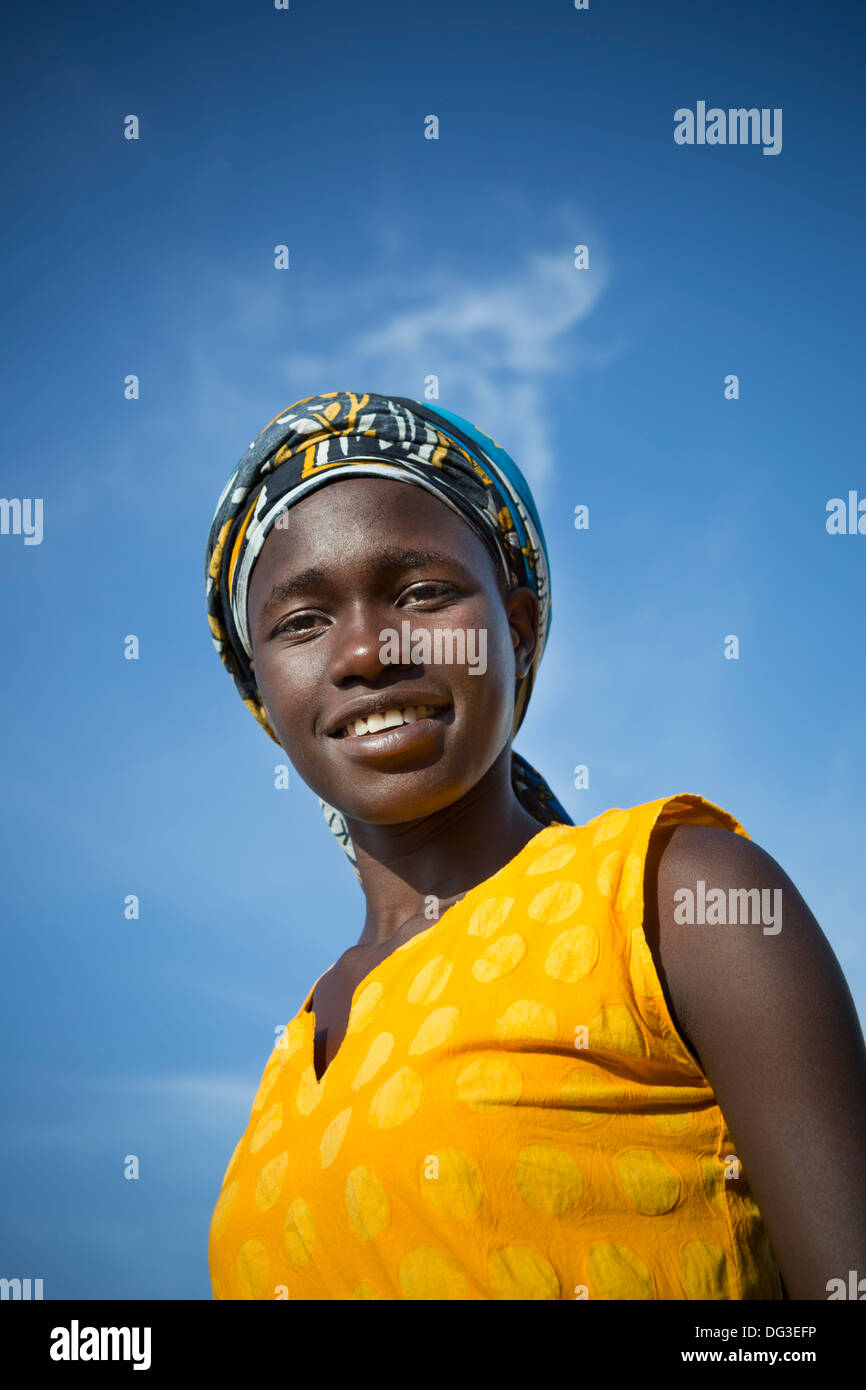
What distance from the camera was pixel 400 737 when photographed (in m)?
2.42

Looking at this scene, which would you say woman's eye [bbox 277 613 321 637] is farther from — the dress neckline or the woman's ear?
the dress neckline

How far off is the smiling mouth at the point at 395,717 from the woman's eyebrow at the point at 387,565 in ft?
1.15

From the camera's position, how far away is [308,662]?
8.45 ft

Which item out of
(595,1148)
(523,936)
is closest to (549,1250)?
(595,1148)

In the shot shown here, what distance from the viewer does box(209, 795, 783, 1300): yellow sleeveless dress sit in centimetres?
178

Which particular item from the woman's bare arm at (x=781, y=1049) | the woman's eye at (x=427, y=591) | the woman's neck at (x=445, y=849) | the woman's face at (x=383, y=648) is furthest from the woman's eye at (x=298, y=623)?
the woman's bare arm at (x=781, y=1049)

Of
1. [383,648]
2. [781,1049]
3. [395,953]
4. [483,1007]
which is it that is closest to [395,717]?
[383,648]

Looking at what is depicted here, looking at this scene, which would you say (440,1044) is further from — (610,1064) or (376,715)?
(376,715)

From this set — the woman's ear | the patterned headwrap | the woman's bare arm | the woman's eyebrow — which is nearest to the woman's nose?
the woman's eyebrow

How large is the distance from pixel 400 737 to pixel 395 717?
52 mm

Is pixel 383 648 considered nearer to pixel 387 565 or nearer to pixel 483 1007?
pixel 387 565

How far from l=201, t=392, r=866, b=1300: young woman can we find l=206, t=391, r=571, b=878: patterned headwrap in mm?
14

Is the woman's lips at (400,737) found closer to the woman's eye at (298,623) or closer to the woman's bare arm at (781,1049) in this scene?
the woman's eye at (298,623)

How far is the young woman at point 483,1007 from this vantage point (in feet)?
5.66
